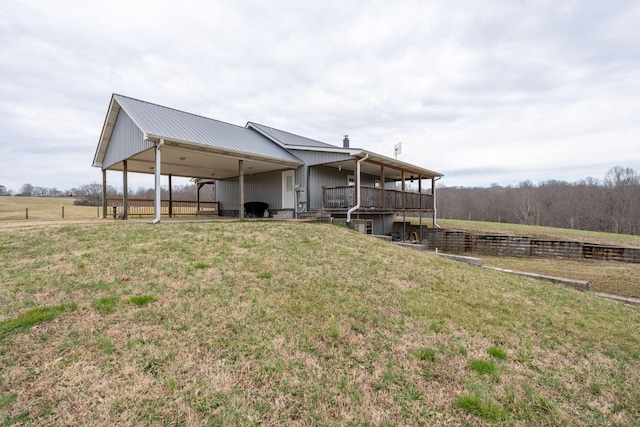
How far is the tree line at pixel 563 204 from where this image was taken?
34906 millimetres

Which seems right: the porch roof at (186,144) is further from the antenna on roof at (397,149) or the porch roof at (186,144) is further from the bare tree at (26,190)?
the bare tree at (26,190)

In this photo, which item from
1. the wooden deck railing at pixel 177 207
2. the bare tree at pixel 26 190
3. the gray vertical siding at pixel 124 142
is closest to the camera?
the gray vertical siding at pixel 124 142

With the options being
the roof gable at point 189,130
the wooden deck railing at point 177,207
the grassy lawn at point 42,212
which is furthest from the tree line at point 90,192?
the roof gable at point 189,130

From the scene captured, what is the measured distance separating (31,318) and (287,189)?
34.8ft

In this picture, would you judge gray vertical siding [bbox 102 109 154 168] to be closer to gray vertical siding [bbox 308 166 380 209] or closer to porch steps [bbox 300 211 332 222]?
porch steps [bbox 300 211 332 222]

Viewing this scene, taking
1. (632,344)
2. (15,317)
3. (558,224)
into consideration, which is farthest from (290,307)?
(558,224)

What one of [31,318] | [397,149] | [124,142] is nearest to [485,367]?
[31,318]

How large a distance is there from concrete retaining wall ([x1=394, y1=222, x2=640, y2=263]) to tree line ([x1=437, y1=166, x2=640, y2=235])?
29.5 m

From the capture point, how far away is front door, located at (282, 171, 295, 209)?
13.1m

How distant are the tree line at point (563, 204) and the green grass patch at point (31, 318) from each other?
1845 inches

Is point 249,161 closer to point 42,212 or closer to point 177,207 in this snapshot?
point 177,207

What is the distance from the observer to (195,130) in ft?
35.7

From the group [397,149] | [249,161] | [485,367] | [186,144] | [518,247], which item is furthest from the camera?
[397,149]

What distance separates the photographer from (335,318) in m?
3.60
